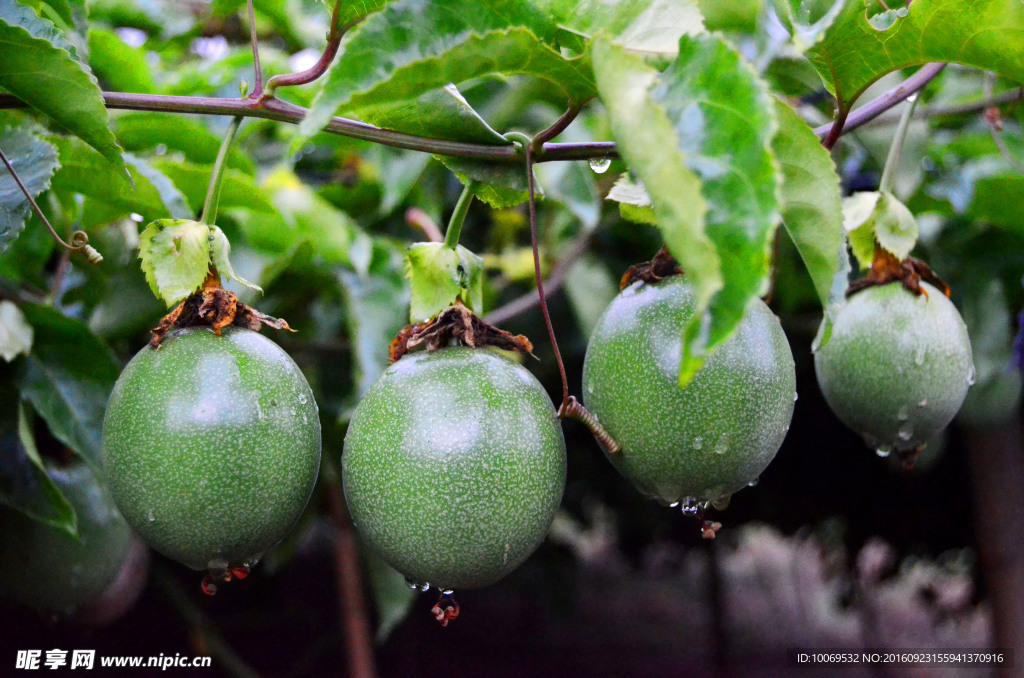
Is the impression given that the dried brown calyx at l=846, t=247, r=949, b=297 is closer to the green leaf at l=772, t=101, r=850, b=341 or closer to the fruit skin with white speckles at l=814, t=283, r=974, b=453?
the fruit skin with white speckles at l=814, t=283, r=974, b=453

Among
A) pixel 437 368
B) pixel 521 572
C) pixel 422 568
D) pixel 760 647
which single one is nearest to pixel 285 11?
pixel 437 368

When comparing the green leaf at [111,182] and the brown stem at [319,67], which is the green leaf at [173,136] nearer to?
the green leaf at [111,182]

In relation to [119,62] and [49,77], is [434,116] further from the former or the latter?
[119,62]

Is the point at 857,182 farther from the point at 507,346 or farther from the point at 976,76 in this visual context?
the point at 507,346

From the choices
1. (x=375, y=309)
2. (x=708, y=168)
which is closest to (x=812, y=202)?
(x=708, y=168)

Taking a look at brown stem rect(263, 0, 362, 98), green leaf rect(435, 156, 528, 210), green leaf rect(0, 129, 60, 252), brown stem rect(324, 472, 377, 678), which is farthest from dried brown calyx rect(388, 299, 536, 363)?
brown stem rect(324, 472, 377, 678)

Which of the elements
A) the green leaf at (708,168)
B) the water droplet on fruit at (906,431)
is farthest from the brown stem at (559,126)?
the water droplet on fruit at (906,431)
